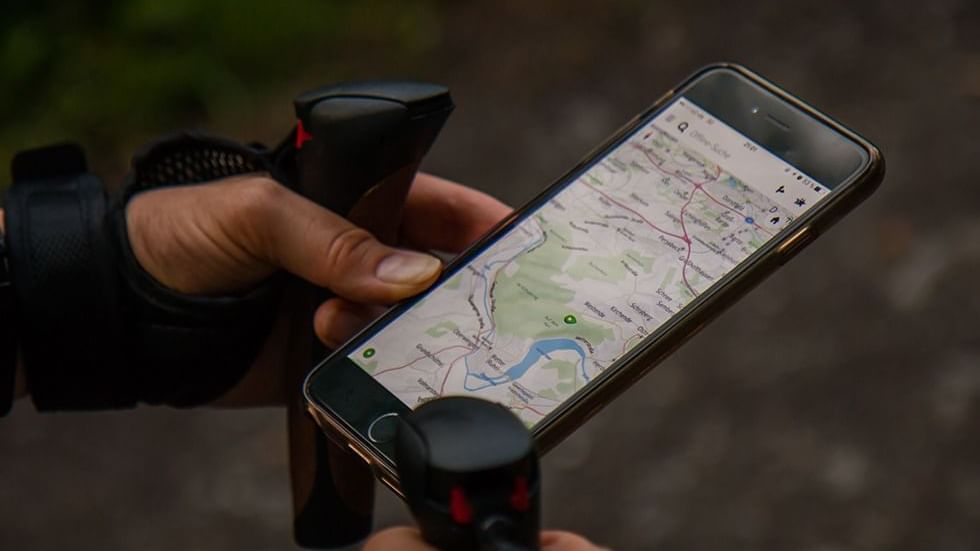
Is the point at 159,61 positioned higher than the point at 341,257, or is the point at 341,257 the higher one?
the point at 341,257

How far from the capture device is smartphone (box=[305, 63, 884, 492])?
1024 mm

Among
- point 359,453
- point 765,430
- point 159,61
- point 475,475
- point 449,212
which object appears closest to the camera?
point 475,475

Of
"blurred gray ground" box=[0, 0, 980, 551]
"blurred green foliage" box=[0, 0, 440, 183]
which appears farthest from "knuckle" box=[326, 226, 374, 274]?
"blurred green foliage" box=[0, 0, 440, 183]

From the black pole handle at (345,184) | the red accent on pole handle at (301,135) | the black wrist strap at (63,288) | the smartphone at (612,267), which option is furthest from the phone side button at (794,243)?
the black wrist strap at (63,288)

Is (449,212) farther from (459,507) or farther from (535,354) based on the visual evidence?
(459,507)

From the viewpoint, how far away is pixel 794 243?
1.05 meters

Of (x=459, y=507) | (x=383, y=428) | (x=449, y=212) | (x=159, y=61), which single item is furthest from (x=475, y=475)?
(x=159, y=61)

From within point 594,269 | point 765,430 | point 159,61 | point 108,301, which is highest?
point 594,269

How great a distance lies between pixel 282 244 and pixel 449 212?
0.75 feet

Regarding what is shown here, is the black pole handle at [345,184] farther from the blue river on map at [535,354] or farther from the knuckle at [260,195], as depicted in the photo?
the blue river on map at [535,354]

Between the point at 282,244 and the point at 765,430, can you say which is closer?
the point at 282,244

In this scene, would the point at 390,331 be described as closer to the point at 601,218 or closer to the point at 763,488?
the point at 601,218

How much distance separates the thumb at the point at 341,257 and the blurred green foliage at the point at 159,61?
142 centimetres

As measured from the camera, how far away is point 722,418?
2.10m
